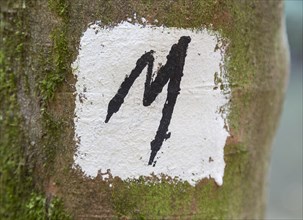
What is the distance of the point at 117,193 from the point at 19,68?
0.29 metres

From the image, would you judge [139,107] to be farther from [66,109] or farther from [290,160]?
[290,160]

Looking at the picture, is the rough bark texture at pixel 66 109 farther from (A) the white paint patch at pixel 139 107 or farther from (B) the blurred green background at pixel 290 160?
(B) the blurred green background at pixel 290 160

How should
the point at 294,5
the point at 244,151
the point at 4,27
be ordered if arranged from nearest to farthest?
the point at 4,27, the point at 244,151, the point at 294,5

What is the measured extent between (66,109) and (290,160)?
2.52 meters

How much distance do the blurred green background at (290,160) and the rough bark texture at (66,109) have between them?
2.03m

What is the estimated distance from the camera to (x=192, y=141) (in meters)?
0.92

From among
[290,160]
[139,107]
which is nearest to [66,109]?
[139,107]

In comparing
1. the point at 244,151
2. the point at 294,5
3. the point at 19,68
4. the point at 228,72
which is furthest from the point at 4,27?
the point at 294,5

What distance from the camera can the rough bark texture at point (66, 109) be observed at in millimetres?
869

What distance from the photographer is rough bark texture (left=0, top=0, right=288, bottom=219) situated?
87 cm

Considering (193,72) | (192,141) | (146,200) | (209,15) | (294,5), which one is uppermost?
(294,5)

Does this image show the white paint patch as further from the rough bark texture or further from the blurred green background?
the blurred green background

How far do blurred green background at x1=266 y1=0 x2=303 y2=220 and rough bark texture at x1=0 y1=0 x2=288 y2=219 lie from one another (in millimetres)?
2027

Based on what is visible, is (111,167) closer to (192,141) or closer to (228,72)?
(192,141)
